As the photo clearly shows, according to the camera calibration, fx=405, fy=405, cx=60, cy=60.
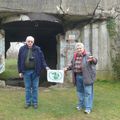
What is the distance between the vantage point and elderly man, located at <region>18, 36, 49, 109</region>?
9.12 metres

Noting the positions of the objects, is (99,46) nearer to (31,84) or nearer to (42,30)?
(42,30)

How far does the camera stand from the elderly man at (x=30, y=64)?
9.12 m

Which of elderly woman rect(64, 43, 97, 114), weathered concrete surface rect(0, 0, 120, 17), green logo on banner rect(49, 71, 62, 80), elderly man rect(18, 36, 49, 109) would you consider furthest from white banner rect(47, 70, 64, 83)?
weathered concrete surface rect(0, 0, 120, 17)

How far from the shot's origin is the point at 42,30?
16.6 meters

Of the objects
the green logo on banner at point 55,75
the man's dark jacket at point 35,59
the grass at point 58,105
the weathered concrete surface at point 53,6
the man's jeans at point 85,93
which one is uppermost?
the weathered concrete surface at point 53,6

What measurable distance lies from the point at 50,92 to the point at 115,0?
13.4ft

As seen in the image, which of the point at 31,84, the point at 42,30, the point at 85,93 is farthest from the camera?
the point at 42,30

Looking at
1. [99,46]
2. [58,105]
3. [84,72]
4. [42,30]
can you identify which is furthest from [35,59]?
[42,30]

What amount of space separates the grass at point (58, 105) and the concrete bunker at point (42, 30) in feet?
7.81

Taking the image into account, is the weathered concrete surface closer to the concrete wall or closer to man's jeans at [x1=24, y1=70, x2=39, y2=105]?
the concrete wall

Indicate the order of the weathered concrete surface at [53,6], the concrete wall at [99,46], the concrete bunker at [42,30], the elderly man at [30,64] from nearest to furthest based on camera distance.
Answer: the elderly man at [30,64], the weathered concrete surface at [53,6], the concrete bunker at [42,30], the concrete wall at [99,46]

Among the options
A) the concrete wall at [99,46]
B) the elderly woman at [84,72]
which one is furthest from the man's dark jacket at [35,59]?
the concrete wall at [99,46]

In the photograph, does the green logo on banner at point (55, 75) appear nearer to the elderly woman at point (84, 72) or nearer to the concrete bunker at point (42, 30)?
the elderly woman at point (84, 72)

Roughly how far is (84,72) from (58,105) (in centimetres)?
145
